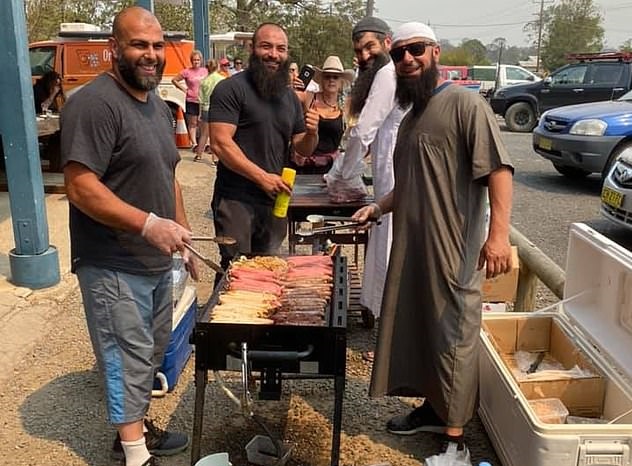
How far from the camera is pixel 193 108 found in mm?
13039

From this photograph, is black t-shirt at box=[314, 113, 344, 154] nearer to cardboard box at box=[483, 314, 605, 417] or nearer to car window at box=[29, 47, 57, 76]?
cardboard box at box=[483, 314, 605, 417]

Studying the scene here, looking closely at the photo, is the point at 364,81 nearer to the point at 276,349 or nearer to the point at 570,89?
the point at 276,349

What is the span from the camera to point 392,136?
13.6 ft

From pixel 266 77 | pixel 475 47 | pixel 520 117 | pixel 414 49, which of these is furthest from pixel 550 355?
pixel 475 47

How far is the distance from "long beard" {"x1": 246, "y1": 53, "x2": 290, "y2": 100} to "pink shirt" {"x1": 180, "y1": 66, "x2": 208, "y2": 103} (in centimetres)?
924

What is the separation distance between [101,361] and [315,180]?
9.83ft

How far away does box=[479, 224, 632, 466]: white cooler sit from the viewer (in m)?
2.57

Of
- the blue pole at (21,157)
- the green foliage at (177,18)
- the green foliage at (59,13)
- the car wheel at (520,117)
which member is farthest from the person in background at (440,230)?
the green foliage at (177,18)

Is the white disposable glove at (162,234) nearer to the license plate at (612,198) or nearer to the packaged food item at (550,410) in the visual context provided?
the packaged food item at (550,410)

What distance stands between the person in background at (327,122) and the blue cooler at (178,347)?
2.04 meters

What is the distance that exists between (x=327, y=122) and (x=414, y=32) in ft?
9.73

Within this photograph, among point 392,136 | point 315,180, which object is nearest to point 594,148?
point 315,180

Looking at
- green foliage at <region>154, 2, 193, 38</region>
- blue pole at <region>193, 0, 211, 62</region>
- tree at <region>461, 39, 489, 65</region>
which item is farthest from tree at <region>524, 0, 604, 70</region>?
blue pole at <region>193, 0, 211, 62</region>

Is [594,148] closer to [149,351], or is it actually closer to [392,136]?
[392,136]
